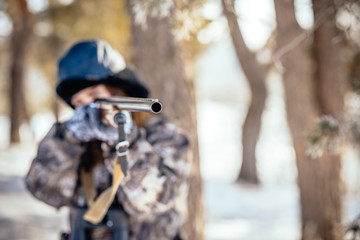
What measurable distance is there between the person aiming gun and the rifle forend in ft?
0.11

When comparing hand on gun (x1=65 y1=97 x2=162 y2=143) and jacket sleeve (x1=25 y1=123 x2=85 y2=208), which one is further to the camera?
jacket sleeve (x1=25 y1=123 x2=85 y2=208)

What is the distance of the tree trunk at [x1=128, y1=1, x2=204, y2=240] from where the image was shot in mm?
2682

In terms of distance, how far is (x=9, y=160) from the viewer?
7.60m

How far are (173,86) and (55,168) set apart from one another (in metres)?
1.25

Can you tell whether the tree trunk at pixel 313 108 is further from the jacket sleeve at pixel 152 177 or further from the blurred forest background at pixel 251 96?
the jacket sleeve at pixel 152 177

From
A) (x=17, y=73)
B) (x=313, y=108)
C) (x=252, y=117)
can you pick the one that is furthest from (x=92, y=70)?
(x=17, y=73)

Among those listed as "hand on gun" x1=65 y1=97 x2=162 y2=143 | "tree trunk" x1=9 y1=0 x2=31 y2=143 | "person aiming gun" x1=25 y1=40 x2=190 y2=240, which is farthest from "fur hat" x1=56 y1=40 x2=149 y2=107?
"tree trunk" x1=9 y1=0 x2=31 y2=143

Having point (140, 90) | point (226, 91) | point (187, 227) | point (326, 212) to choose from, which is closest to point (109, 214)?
point (140, 90)

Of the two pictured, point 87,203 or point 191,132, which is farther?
point 191,132

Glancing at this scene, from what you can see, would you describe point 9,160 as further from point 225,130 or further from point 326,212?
point 225,130

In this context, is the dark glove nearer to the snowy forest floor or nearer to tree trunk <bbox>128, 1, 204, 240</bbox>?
tree trunk <bbox>128, 1, 204, 240</bbox>

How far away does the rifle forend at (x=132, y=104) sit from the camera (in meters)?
1.23

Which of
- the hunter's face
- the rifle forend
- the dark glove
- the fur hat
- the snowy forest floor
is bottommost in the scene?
the snowy forest floor

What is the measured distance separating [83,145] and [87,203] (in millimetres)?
282
